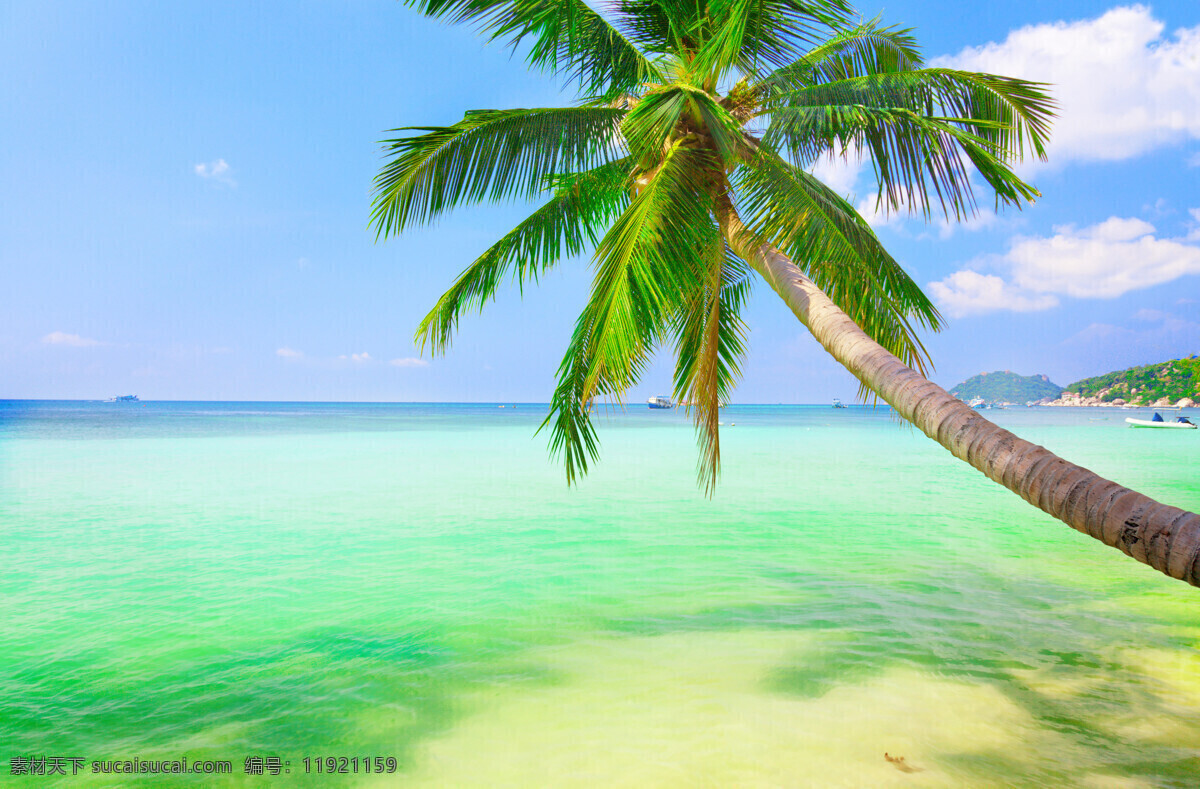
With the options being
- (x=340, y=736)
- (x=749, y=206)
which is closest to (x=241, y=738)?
(x=340, y=736)

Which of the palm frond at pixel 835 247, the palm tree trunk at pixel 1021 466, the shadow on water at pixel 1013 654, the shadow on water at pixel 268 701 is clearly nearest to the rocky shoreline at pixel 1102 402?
the shadow on water at pixel 1013 654

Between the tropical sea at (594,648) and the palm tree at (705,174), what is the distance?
1254 millimetres

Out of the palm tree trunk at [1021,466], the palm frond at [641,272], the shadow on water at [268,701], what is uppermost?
the palm frond at [641,272]

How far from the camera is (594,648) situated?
491cm

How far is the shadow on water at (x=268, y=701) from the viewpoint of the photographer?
3566mm

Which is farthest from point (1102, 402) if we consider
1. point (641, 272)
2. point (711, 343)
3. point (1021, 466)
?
point (1021, 466)

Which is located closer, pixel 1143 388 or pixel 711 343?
pixel 711 343

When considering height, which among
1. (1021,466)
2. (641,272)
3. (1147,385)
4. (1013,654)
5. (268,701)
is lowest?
(268,701)

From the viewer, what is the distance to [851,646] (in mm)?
4832

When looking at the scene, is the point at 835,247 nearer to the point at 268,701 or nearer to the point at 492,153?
the point at 492,153

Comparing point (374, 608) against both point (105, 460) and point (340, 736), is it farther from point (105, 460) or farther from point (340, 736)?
point (105, 460)

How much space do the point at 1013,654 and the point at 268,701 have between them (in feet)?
16.3

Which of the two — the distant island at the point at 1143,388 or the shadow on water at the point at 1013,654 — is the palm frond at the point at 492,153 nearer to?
the shadow on water at the point at 1013,654

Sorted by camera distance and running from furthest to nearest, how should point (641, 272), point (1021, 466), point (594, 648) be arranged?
1. point (594, 648)
2. point (641, 272)
3. point (1021, 466)
